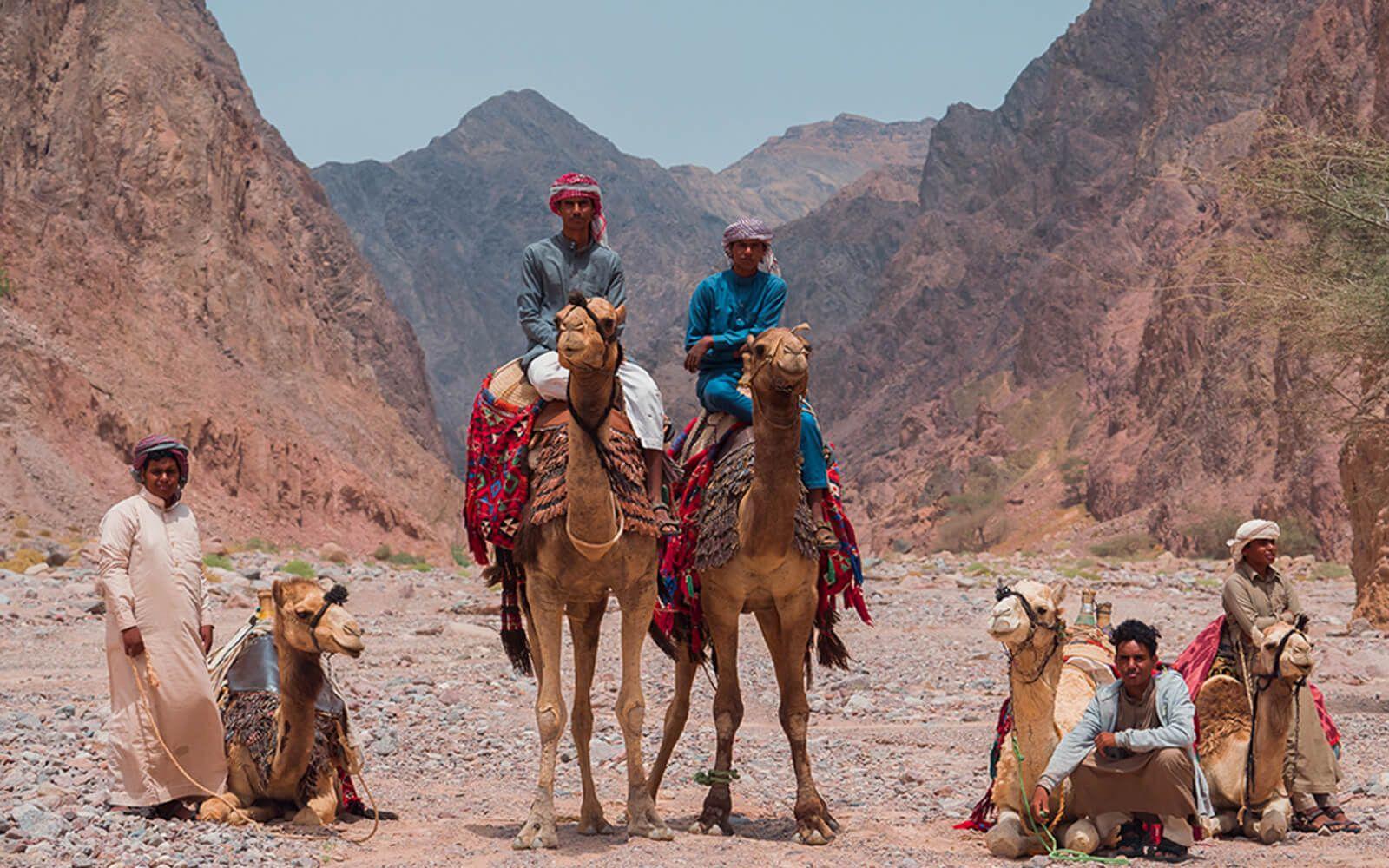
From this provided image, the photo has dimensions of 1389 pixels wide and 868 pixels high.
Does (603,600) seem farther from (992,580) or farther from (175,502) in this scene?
(992,580)

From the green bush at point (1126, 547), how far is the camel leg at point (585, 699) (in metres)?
45.2

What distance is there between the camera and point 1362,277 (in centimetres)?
1560

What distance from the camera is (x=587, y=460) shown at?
7887 millimetres

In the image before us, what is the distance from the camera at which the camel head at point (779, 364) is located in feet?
25.0

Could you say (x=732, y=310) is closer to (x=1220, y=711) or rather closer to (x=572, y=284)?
(x=572, y=284)

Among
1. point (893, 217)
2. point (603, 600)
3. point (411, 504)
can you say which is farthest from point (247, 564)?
point (893, 217)

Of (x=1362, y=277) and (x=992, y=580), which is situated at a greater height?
(x=1362, y=277)

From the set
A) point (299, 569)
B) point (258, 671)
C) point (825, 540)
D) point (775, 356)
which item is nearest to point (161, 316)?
point (299, 569)

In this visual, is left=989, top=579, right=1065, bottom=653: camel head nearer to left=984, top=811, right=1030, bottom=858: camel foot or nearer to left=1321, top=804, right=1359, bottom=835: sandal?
left=984, top=811, right=1030, bottom=858: camel foot

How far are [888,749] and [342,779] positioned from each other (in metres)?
4.99

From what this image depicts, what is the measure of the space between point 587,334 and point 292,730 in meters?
2.51

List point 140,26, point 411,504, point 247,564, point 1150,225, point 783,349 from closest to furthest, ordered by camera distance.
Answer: point 783,349 → point 247,564 → point 140,26 → point 411,504 → point 1150,225

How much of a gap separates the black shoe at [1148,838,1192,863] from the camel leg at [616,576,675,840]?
238 centimetres

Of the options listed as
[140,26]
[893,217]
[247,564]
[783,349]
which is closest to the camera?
[783,349]
